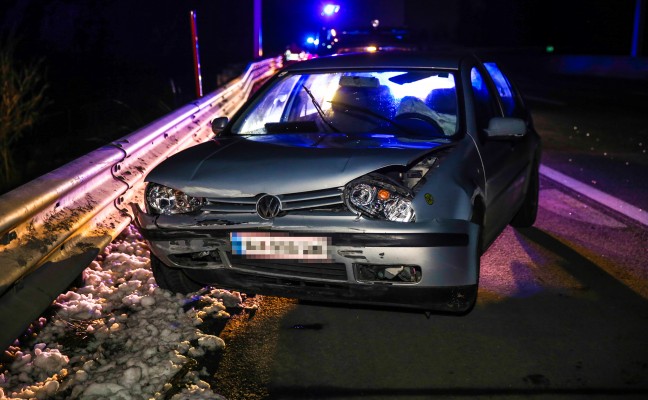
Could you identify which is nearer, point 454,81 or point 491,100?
point 454,81

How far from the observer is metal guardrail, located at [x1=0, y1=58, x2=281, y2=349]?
3701 mm

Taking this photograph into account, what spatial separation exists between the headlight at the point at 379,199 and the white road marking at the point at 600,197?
3681 mm

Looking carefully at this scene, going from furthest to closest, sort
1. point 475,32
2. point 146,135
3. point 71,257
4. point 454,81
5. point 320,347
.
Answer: point 475,32 → point 146,135 → point 454,81 → point 71,257 → point 320,347

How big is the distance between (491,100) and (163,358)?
3.17 meters

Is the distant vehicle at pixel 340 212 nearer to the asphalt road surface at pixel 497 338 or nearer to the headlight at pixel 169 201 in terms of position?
the headlight at pixel 169 201

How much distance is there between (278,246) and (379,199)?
58cm

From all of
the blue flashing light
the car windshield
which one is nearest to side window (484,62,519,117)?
the car windshield

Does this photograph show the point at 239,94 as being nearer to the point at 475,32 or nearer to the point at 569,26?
the point at 569,26

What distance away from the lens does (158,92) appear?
19.7 m

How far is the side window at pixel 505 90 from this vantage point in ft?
20.5

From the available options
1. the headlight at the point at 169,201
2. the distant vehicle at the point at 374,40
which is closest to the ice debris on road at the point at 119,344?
the headlight at the point at 169,201

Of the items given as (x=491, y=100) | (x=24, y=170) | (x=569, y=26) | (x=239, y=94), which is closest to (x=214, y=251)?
(x=491, y=100)

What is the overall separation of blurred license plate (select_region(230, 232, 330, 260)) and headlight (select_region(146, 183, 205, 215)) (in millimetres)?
380

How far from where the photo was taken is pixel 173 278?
4.75 meters
